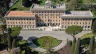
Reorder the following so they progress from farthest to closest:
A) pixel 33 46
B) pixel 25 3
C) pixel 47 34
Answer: pixel 25 3 < pixel 47 34 < pixel 33 46

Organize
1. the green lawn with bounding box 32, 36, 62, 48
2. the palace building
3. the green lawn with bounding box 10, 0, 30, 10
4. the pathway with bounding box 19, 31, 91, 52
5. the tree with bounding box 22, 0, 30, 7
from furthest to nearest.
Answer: the green lawn with bounding box 10, 0, 30, 10 → the tree with bounding box 22, 0, 30, 7 → the palace building → the pathway with bounding box 19, 31, 91, 52 → the green lawn with bounding box 32, 36, 62, 48

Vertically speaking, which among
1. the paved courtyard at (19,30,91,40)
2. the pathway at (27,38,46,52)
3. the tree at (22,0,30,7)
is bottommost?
the pathway at (27,38,46,52)

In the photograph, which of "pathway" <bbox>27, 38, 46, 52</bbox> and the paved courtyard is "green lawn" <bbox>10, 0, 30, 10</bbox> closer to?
the paved courtyard

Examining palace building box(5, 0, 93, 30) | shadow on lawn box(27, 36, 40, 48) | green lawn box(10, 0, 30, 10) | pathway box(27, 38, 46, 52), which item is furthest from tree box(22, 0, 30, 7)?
pathway box(27, 38, 46, 52)

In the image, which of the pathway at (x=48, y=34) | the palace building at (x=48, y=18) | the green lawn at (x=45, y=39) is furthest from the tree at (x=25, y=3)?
the green lawn at (x=45, y=39)

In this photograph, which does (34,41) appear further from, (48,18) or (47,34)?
(48,18)

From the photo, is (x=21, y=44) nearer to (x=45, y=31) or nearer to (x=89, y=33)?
(x=45, y=31)

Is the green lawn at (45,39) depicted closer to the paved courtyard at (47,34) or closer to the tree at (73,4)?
the paved courtyard at (47,34)

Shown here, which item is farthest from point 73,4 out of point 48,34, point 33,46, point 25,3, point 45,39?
point 33,46

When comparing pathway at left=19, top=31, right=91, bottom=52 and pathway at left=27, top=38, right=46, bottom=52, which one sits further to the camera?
pathway at left=19, top=31, right=91, bottom=52
